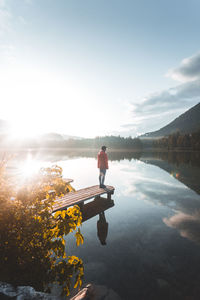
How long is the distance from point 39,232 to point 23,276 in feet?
2.46

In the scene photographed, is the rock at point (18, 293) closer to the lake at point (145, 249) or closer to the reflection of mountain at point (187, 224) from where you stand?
the lake at point (145, 249)

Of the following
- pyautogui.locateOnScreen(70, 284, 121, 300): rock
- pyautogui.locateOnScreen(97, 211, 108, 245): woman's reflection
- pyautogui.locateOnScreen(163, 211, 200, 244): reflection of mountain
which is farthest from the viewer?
pyautogui.locateOnScreen(163, 211, 200, 244): reflection of mountain

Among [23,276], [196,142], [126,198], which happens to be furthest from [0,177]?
[196,142]

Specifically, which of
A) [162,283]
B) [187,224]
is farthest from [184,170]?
[162,283]

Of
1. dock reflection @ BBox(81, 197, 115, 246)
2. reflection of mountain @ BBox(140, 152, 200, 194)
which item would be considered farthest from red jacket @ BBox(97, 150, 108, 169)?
reflection of mountain @ BBox(140, 152, 200, 194)

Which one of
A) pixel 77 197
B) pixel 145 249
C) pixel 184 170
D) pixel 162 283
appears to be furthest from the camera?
pixel 184 170

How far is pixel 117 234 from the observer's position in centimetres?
693

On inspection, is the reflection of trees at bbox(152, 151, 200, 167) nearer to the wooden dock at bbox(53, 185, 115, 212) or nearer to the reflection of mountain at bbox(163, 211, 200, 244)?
the reflection of mountain at bbox(163, 211, 200, 244)

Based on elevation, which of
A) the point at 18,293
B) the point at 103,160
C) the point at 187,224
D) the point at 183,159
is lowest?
the point at 183,159

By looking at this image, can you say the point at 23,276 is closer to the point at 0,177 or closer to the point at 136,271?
the point at 0,177

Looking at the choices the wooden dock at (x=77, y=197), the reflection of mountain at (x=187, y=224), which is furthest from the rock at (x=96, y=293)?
the reflection of mountain at (x=187, y=224)

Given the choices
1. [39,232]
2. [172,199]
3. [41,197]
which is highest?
[41,197]

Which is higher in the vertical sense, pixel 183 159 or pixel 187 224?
pixel 187 224

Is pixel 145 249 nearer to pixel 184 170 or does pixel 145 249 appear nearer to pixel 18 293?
pixel 18 293
